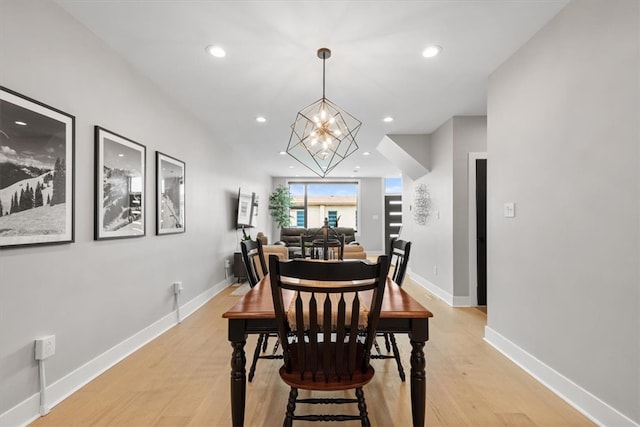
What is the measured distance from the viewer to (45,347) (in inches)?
73.3

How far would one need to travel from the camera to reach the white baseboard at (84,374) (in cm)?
173

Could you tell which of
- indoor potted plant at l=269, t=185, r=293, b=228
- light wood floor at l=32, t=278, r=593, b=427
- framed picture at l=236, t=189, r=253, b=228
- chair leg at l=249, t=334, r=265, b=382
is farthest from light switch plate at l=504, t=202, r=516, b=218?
indoor potted plant at l=269, t=185, r=293, b=228

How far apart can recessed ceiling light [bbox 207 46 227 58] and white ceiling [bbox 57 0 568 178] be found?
0.05 meters

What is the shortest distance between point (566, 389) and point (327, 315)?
1824mm

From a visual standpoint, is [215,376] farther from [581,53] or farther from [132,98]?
[581,53]

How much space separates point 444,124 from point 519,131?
2050mm

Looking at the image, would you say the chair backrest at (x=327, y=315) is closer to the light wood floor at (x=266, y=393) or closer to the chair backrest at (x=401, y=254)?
the light wood floor at (x=266, y=393)

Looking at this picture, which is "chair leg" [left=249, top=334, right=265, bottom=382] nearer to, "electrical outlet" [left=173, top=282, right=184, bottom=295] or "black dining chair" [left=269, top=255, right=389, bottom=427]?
"black dining chair" [left=269, top=255, right=389, bottom=427]

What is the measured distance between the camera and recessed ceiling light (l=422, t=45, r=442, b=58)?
2.51 m

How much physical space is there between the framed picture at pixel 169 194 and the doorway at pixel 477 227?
3604 millimetres

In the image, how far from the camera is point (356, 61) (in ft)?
8.98

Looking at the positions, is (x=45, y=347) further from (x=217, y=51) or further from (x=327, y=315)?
(x=217, y=51)

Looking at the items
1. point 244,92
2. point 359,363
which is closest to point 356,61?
point 244,92

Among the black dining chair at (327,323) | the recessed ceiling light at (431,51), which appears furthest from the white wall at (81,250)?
the recessed ceiling light at (431,51)
